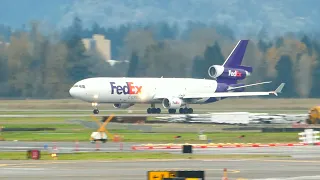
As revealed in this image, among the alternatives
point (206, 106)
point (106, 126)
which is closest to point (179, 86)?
point (206, 106)

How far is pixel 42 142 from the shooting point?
209 ft

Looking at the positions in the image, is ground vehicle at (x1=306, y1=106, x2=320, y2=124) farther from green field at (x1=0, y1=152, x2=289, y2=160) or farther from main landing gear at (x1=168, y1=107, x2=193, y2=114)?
green field at (x1=0, y1=152, x2=289, y2=160)

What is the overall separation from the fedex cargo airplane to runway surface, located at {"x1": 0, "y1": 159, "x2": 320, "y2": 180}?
168ft

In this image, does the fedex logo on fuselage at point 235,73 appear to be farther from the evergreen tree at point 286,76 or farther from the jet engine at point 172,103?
the evergreen tree at point 286,76

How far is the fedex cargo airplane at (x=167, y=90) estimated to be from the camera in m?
103

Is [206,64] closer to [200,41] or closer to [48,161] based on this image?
[200,41]

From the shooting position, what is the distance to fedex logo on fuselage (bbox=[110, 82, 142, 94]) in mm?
103125

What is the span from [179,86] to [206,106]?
40.2 ft

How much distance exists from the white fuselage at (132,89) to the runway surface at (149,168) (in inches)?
2131

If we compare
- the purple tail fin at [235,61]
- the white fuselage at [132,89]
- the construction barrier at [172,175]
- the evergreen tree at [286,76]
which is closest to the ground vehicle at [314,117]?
the white fuselage at [132,89]

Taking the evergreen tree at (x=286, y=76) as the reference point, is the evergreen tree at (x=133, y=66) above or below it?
above

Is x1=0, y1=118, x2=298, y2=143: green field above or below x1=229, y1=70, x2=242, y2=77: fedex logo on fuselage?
below

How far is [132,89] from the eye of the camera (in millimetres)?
104188

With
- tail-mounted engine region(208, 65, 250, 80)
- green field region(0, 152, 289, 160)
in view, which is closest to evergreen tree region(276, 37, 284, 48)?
tail-mounted engine region(208, 65, 250, 80)
